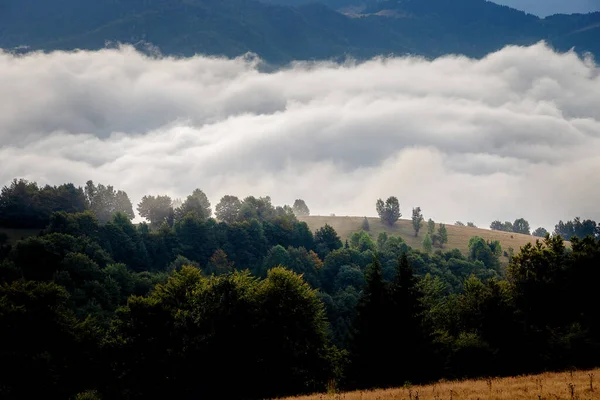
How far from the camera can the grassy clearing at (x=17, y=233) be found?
130 metres

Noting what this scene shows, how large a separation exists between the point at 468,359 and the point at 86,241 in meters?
93.7

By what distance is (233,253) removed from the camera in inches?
6344

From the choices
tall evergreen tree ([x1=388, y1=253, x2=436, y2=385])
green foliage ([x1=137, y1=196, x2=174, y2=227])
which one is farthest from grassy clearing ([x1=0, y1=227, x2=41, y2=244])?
tall evergreen tree ([x1=388, y1=253, x2=436, y2=385])

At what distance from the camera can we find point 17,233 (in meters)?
135

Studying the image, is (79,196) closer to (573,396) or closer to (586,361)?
(586,361)

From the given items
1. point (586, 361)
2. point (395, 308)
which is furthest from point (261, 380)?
point (586, 361)

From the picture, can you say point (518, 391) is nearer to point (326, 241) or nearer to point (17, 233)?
point (17, 233)

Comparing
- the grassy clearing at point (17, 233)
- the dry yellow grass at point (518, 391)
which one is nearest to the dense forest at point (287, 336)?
the dry yellow grass at point (518, 391)

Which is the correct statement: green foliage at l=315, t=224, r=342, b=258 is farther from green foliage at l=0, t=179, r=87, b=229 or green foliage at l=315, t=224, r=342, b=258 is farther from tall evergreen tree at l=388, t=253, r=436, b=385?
tall evergreen tree at l=388, t=253, r=436, b=385

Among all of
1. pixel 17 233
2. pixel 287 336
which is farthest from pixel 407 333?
pixel 17 233

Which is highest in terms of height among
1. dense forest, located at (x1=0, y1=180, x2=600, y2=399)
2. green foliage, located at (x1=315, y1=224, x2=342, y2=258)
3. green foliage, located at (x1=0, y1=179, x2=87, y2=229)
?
green foliage, located at (x1=0, y1=179, x2=87, y2=229)

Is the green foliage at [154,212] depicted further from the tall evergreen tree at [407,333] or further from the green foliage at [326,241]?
the tall evergreen tree at [407,333]

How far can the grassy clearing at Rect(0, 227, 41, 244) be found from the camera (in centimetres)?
13000


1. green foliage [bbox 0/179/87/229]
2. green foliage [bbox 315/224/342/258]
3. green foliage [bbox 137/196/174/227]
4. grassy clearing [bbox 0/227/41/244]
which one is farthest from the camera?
green foliage [bbox 137/196/174/227]
